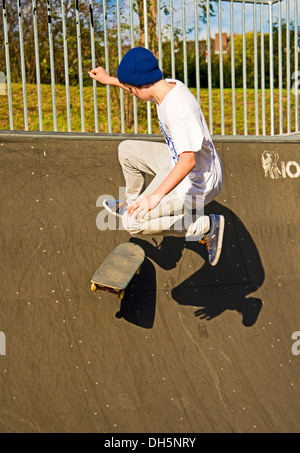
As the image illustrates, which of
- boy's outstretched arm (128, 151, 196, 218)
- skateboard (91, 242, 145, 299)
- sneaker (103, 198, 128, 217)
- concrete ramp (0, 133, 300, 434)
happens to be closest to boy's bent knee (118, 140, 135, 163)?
sneaker (103, 198, 128, 217)

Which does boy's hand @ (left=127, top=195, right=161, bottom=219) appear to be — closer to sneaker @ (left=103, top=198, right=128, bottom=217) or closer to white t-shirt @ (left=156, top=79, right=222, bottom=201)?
white t-shirt @ (left=156, top=79, right=222, bottom=201)

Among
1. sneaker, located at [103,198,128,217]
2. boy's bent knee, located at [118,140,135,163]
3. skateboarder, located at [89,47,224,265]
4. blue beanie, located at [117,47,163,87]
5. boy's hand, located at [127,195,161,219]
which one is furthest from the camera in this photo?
sneaker, located at [103,198,128,217]

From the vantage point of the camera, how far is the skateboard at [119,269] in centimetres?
Result: 445

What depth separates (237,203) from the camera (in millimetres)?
5840

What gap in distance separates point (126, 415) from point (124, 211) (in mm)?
1716

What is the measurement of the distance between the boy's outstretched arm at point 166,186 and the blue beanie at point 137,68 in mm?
649

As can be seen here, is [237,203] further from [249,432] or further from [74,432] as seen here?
[74,432]

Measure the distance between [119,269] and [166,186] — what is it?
1171 millimetres

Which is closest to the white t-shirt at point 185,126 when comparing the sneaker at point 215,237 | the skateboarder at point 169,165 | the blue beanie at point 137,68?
the skateboarder at point 169,165

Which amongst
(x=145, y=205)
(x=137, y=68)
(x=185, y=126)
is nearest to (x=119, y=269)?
(x=145, y=205)

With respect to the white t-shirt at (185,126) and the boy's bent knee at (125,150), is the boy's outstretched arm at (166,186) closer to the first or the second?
the white t-shirt at (185,126)

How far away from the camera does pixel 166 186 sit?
12.1 ft

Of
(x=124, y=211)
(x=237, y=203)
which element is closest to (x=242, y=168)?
(x=237, y=203)

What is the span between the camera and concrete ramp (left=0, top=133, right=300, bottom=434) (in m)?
4.37
